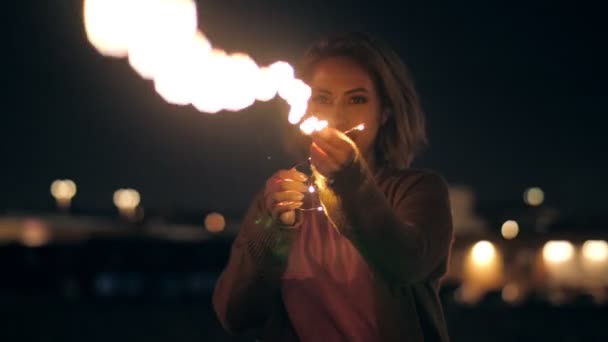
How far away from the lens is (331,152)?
6.30 ft

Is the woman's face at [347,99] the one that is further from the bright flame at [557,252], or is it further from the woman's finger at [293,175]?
the bright flame at [557,252]

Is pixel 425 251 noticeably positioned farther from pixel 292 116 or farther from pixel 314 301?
pixel 292 116

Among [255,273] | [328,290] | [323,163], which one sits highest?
[323,163]

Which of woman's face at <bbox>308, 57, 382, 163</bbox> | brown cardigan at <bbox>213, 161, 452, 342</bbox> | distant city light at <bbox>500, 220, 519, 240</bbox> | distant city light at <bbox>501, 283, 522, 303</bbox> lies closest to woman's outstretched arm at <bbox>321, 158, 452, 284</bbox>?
brown cardigan at <bbox>213, 161, 452, 342</bbox>

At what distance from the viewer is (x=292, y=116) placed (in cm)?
245

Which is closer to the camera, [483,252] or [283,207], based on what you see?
[283,207]

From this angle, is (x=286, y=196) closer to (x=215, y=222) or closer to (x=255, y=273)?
(x=255, y=273)

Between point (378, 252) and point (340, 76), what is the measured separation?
0.70 meters

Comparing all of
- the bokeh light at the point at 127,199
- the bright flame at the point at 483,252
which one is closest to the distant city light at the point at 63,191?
the bokeh light at the point at 127,199

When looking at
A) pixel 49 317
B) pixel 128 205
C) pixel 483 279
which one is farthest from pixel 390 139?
pixel 128 205

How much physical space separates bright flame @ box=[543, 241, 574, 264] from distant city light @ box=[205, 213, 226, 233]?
161 ft

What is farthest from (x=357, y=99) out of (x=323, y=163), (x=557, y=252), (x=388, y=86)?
(x=557, y=252)

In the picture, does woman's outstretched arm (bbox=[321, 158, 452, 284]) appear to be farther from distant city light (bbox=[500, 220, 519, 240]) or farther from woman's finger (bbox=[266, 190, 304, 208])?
distant city light (bbox=[500, 220, 519, 240])

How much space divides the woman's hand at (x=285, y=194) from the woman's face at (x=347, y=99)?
210mm
